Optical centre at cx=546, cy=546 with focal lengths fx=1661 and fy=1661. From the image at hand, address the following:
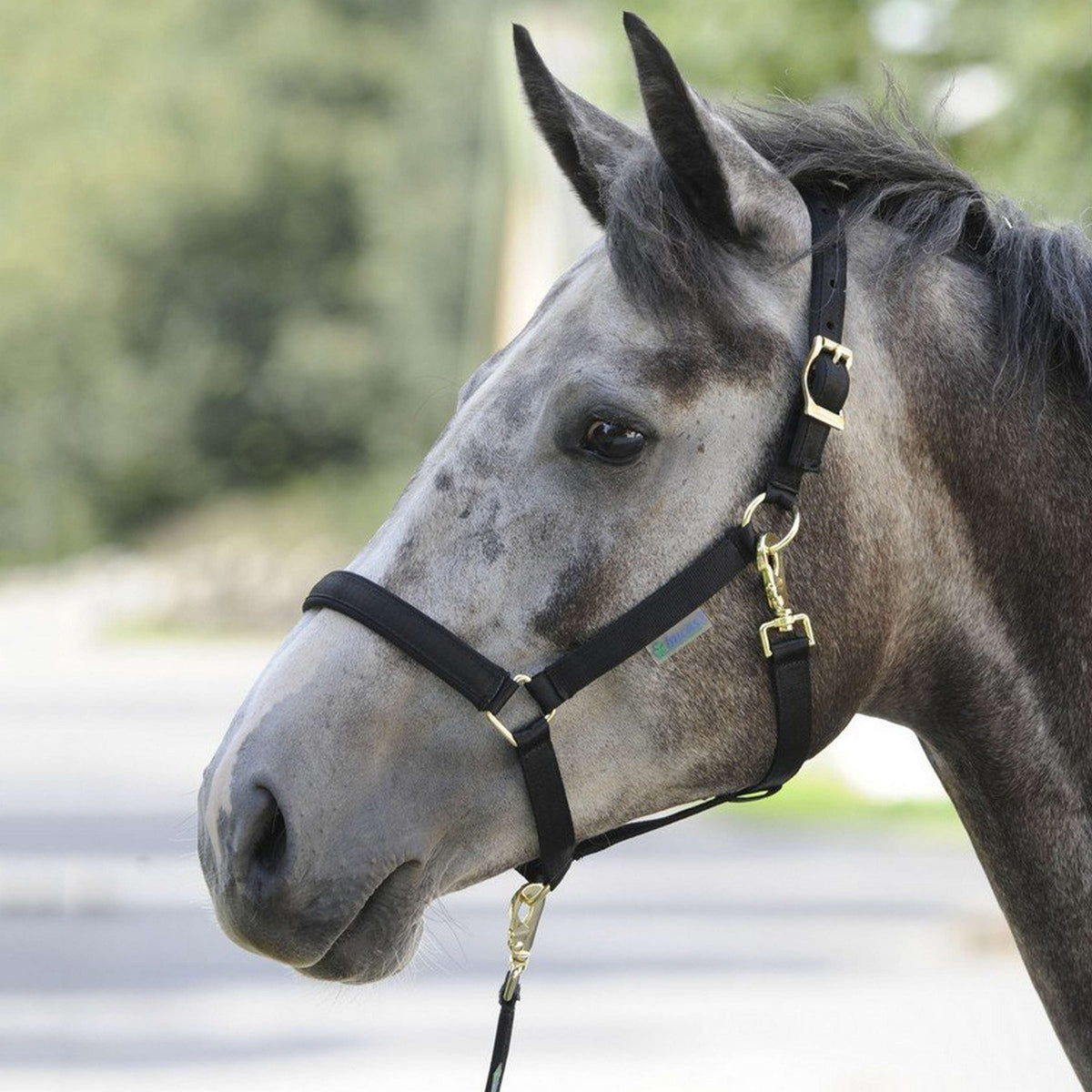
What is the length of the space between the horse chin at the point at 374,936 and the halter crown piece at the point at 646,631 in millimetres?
148

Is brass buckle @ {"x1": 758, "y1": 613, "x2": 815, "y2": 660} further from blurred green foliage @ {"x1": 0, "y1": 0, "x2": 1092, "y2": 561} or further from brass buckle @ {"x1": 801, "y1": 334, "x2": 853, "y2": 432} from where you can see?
blurred green foliage @ {"x1": 0, "y1": 0, "x2": 1092, "y2": 561}

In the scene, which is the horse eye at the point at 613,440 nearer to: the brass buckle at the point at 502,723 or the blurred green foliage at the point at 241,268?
the brass buckle at the point at 502,723

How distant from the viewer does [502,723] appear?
80.6 inches

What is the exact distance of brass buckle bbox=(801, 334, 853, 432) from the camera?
2.07 metres

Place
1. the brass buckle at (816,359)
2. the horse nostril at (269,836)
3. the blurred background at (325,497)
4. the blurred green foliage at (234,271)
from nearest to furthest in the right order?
1. the horse nostril at (269,836)
2. the brass buckle at (816,359)
3. the blurred background at (325,497)
4. the blurred green foliage at (234,271)

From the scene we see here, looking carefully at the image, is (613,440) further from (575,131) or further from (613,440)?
(575,131)

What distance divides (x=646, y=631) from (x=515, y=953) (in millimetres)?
468

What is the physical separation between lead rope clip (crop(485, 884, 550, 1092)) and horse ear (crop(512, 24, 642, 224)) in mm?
937

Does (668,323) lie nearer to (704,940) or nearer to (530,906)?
(530,906)

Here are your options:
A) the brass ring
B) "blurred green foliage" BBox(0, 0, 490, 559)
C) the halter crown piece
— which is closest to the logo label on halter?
the halter crown piece

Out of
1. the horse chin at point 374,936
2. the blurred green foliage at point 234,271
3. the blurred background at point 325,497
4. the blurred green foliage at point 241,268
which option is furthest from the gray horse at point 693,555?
the blurred green foliage at point 234,271

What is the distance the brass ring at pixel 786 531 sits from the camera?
6.75ft

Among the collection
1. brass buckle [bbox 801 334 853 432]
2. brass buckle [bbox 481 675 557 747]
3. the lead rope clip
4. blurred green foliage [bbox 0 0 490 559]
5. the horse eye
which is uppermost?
brass buckle [bbox 801 334 853 432]

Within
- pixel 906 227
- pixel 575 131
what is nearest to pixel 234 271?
A: pixel 575 131
